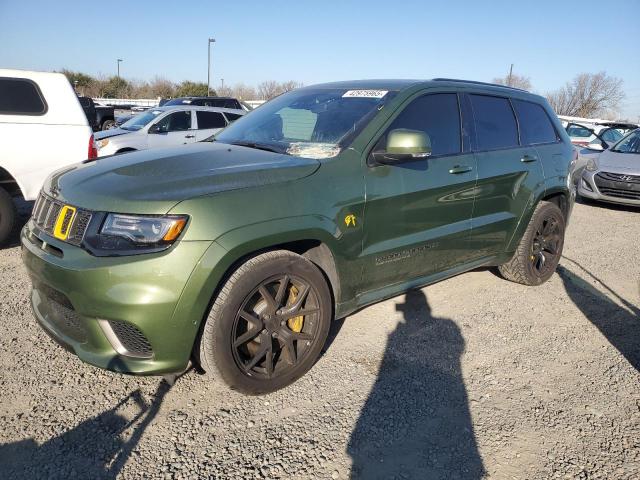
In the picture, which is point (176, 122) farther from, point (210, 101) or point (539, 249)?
point (539, 249)

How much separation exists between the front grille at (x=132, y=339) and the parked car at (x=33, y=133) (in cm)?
377

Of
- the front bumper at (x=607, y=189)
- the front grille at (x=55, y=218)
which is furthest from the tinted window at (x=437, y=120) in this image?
the front bumper at (x=607, y=189)

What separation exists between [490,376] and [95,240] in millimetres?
2466

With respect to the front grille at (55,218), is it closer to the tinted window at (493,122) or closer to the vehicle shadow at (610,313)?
the tinted window at (493,122)

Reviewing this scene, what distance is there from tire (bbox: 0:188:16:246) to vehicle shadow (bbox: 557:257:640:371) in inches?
229

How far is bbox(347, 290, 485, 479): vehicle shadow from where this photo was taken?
2271 mm

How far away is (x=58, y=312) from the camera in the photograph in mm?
2547

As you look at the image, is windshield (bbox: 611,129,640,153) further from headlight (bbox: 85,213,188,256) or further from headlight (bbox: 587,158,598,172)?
headlight (bbox: 85,213,188,256)

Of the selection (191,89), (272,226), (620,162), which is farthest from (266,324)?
(191,89)

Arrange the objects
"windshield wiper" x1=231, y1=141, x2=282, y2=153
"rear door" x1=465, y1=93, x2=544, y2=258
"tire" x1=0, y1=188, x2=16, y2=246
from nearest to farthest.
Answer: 1. "windshield wiper" x1=231, y1=141, x2=282, y2=153
2. "rear door" x1=465, y1=93, x2=544, y2=258
3. "tire" x1=0, y1=188, x2=16, y2=246

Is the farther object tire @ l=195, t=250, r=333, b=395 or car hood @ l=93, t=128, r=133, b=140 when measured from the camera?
car hood @ l=93, t=128, r=133, b=140

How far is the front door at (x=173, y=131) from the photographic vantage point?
9.79 metres

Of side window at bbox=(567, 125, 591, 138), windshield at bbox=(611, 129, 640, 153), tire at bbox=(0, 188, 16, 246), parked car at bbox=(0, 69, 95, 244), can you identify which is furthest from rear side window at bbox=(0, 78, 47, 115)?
side window at bbox=(567, 125, 591, 138)

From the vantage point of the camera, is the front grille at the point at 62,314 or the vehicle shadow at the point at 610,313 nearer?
the front grille at the point at 62,314
